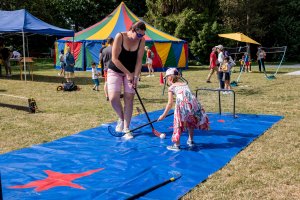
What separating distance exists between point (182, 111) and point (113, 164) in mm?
1264

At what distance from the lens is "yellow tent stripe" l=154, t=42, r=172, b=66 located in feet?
77.0

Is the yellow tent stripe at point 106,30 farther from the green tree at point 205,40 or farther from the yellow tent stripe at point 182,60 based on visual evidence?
the green tree at point 205,40

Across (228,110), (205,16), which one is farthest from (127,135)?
(205,16)

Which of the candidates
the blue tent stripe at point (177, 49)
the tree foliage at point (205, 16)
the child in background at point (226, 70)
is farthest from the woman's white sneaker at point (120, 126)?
the tree foliage at point (205, 16)

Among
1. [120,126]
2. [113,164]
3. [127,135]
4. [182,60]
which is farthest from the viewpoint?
[182,60]

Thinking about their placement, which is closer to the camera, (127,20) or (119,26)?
(119,26)

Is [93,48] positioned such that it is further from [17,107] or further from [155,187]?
[155,187]

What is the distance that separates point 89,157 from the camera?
5027 millimetres

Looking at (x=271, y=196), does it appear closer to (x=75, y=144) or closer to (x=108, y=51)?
(x=75, y=144)

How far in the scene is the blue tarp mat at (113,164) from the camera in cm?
385

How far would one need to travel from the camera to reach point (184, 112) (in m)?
5.12

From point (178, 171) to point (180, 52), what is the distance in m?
21.0

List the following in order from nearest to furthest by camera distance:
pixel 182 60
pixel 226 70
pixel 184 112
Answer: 1. pixel 184 112
2. pixel 226 70
3. pixel 182 60

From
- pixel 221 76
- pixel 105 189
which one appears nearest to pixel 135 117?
pixel 105 189
